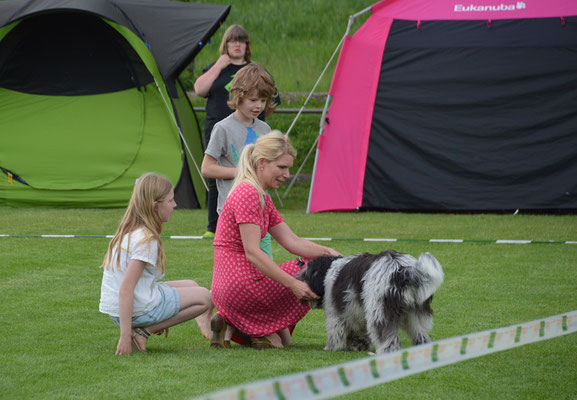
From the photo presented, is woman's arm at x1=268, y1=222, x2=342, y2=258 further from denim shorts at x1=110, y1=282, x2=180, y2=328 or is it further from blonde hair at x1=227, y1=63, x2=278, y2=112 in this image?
blonde hair at x1=227, y1=63, x2=278, y2=112

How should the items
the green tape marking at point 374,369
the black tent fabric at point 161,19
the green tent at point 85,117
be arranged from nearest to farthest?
the green tape marking at point 374,369, the black tent fabric at point 161,19, the green tent at point 85,117

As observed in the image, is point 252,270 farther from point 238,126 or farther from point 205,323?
point 238,126

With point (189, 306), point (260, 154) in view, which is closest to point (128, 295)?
point (189, 306)

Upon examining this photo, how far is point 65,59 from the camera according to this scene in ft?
29.7

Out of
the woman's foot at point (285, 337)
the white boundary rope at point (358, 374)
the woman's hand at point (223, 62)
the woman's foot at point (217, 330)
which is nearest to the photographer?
the white boundary rope at point (358, 374)

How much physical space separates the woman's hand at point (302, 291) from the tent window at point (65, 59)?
577 centimetres

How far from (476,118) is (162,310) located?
533cm

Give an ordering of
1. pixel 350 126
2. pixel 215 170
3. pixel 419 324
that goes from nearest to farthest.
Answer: pixel 419 324, pixel 215 170, pixel 350 126

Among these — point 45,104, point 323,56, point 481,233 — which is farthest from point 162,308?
point 323,56

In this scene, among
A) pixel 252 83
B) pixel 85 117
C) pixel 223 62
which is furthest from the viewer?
pixel 85 117

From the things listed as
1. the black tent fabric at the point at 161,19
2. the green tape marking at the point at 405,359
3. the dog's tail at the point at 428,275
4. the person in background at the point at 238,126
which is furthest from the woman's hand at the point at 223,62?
the green tape marking at the point at 405,359

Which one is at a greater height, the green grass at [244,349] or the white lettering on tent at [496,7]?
the white lettering on tent at [496,7]

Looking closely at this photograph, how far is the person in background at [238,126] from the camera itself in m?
4.20

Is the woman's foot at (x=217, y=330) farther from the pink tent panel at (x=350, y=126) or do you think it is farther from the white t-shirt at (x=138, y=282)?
the pink tent panel at (x=350, y=126)
